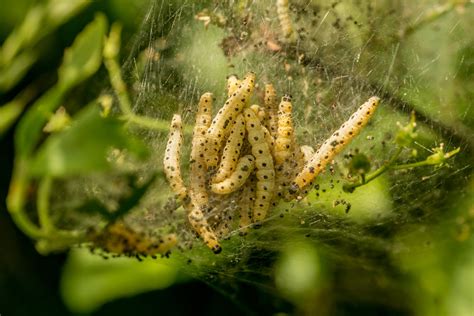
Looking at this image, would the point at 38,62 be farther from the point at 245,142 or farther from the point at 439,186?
the point at 439,186

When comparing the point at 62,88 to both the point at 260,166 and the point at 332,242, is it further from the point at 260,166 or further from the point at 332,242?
the point at 332,242

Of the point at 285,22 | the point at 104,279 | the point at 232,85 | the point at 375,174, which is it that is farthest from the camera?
the point at 104,279

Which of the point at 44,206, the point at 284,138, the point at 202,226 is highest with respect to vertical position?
the point at 284,138

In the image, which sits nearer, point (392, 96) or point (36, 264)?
point (392, 96)

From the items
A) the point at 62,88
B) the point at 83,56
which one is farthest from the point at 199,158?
the point at 62,88

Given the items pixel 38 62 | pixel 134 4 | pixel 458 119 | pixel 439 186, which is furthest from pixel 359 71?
pixel 38 62

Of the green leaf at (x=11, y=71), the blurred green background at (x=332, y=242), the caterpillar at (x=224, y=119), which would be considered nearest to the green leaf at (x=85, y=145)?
the green leaf at (x=11, y=71)
